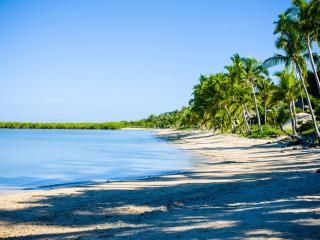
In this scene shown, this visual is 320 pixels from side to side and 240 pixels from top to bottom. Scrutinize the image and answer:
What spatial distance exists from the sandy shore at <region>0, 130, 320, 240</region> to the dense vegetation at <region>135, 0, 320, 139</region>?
52.1ft

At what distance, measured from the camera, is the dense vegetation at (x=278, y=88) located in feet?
80.7

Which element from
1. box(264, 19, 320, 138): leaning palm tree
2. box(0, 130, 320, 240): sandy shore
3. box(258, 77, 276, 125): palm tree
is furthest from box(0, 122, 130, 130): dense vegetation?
box(0, 130, 320, 240): sandy shore

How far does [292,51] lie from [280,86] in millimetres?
9920

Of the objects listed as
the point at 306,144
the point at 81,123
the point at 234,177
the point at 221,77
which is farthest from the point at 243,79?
the point at 81,123

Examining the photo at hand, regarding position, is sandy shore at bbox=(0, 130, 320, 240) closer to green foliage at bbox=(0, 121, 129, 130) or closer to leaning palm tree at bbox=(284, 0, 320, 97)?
leaning palm tree at bbox=(284, 0, 320, 97)

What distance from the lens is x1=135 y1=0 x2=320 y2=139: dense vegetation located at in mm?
24500

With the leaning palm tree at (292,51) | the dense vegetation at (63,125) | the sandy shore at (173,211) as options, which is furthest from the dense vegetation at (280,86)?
the dense vegetation at (63,125)

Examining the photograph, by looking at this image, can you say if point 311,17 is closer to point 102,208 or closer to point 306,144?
point 306,144

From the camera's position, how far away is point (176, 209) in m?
8.25

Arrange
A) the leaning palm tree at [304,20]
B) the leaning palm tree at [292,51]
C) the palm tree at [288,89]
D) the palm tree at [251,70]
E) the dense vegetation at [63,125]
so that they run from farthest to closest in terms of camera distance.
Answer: the dense vegetation at [63,125], the palm tree at [251,70], the palm tree at [288,89], the leaning palm tree at [292,51], the leaning palm tree at [304,20]

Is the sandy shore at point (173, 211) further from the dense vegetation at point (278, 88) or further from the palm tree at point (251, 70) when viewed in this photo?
the palm tree at point (251, 70)

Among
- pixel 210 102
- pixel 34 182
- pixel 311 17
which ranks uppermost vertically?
pixel 311 17

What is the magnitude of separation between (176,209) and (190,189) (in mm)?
3102

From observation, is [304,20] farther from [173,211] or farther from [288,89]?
[173,211]
